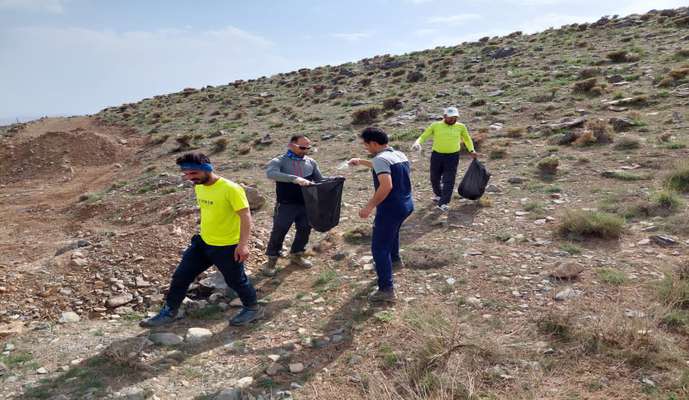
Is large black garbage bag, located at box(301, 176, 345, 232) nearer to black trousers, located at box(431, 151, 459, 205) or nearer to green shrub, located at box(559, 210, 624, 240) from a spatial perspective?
black trousers, located at box(431, 151, 459, 205)

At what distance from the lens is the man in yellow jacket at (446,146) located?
24.2 ft

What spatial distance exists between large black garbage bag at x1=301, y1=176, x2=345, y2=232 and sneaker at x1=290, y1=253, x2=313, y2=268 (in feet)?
2.82

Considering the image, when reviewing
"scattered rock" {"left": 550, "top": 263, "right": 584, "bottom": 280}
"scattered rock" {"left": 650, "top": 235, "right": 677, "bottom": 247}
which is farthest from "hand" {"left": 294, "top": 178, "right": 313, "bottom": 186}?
"scattered rock" {"left": 650, "top": 235, "right": 677, "bottom": 247}

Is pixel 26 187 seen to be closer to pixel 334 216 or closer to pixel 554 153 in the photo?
pixel 334 216

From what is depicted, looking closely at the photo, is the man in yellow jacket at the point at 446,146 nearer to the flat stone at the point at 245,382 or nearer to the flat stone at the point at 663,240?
the flat stone at the point at 663,240

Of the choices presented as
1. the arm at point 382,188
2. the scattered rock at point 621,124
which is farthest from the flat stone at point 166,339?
the scattered rock at point 621,124

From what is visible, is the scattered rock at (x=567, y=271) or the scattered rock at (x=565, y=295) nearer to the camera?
the scattered rock at (x=565, y=295)

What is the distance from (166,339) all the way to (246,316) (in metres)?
0.79

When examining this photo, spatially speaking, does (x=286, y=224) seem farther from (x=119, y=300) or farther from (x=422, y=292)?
(x=119, y=300)

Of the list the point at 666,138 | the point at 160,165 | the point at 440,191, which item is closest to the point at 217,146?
the point at 160,165

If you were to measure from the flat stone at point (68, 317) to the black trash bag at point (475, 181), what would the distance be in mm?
5949

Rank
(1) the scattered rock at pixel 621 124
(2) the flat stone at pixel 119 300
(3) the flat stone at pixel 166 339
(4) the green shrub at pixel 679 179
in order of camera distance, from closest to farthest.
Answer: (3) the flat stone at pixel 166 339
(2) the flat stone at pixel 119 300
(4) the green shrub at pixel 679 179
(1) the scattered rock at pixel 621 124

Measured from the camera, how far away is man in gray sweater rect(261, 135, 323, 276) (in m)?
5.33

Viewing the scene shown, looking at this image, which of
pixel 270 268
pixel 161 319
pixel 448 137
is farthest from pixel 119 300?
pixel 448 137
